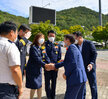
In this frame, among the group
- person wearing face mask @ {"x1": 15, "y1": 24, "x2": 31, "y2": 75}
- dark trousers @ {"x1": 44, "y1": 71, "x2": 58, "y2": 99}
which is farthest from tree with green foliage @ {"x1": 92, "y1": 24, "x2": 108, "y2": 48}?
person wearing face mask @ {"x1": 15, "y1": 24, "x2": 31, "y2": 75}

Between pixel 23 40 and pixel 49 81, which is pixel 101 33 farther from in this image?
pixel 23 40

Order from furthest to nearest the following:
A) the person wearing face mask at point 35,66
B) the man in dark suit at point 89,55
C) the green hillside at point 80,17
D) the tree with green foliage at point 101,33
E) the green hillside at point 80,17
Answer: the green hillside at point 80,17
the green hillside at point 80,17
the tree with green foliage at point 101,33
the man in dark suit at point 89,55
the person wearing face mask at point 35,66

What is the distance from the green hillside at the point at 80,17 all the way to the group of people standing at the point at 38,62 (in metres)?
71.0

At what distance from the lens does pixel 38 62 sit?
3188 mm

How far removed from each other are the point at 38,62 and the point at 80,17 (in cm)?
9923

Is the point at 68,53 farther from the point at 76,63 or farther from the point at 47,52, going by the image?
the point at 47,52

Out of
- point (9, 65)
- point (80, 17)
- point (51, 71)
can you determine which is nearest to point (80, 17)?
point (80, 17)

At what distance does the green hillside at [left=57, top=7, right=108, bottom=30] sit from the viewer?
84.1m

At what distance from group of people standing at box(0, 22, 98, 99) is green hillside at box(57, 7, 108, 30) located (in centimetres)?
7102

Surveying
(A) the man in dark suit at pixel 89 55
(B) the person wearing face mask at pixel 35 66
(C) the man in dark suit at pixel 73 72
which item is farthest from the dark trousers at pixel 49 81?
(C) the man in dark suit at pixel 73 72

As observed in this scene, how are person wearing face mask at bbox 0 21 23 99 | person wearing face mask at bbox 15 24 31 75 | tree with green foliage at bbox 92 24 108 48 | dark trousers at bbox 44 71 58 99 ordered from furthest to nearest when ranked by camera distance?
tree with green foliage at bbox 92 24 108 48 → dark trousers at bbox 44 71 58 99 → person wearing face mask at bbox 15 24 31 75 → person wearing face mask at bbox 0 21 23 99

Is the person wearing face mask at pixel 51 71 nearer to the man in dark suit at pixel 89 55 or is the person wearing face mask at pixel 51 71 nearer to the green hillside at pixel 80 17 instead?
the man in dark suit at pixel 89 55

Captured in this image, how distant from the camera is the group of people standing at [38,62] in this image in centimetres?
175

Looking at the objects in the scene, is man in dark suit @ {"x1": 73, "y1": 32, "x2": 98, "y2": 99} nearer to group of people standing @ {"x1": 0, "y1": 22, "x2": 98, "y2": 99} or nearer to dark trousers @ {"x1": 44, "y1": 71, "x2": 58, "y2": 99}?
group of people standing @ {"x1": 0, "y1": 22, "x2": 98, "y2": 99}
